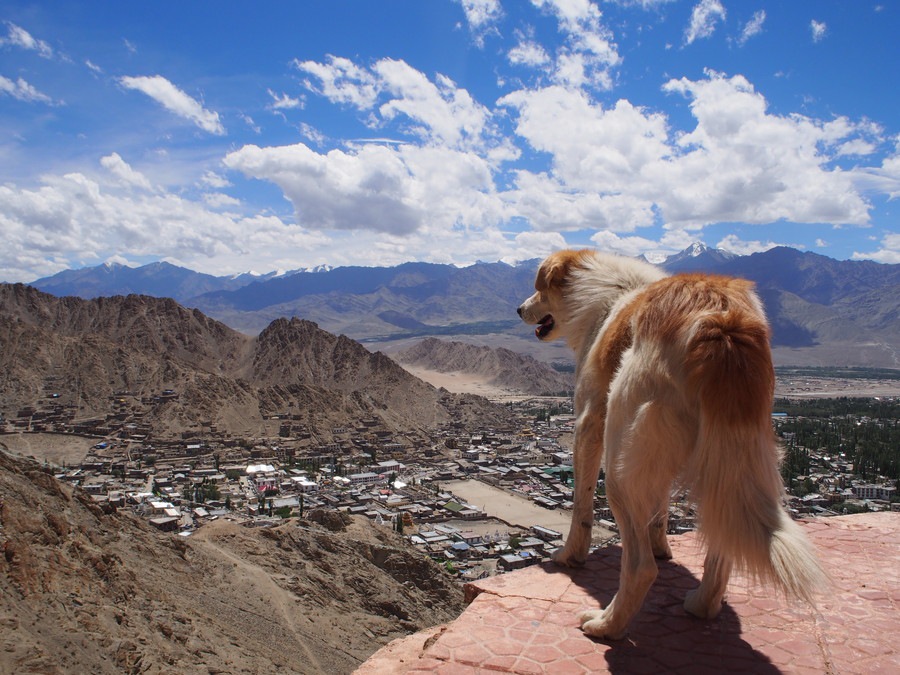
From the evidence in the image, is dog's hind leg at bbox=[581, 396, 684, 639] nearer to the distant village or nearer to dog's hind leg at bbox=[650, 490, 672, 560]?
dog's hind leg at bbox=[650, 490, 672, 560]

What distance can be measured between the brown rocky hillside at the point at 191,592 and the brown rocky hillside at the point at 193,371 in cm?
3568

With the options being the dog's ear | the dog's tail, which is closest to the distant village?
the dog's ear

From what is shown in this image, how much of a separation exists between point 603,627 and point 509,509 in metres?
32.0

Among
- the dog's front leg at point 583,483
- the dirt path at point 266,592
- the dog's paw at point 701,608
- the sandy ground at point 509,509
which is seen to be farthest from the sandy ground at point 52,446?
the dog's paw at point 701,608

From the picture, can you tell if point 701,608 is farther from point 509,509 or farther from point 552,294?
point 509,509

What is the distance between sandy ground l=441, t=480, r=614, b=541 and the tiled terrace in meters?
23.4

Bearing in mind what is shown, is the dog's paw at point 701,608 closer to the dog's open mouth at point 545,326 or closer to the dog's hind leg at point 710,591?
the dog's hind leg at point 710,591

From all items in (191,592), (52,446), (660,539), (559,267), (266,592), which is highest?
(559,267)

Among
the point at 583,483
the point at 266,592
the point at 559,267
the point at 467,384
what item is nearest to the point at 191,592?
the point at 266,592

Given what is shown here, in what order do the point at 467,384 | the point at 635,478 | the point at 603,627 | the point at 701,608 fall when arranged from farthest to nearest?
the point at 467,384 < the point at 701,608 < the point at 603,627 < the point at 635,478

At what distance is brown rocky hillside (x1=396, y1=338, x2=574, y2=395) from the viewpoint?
108188mm

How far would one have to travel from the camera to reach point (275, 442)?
50.9 meters

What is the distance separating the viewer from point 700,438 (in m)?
2.56

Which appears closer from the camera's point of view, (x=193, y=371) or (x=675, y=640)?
(x=675, y=640)
